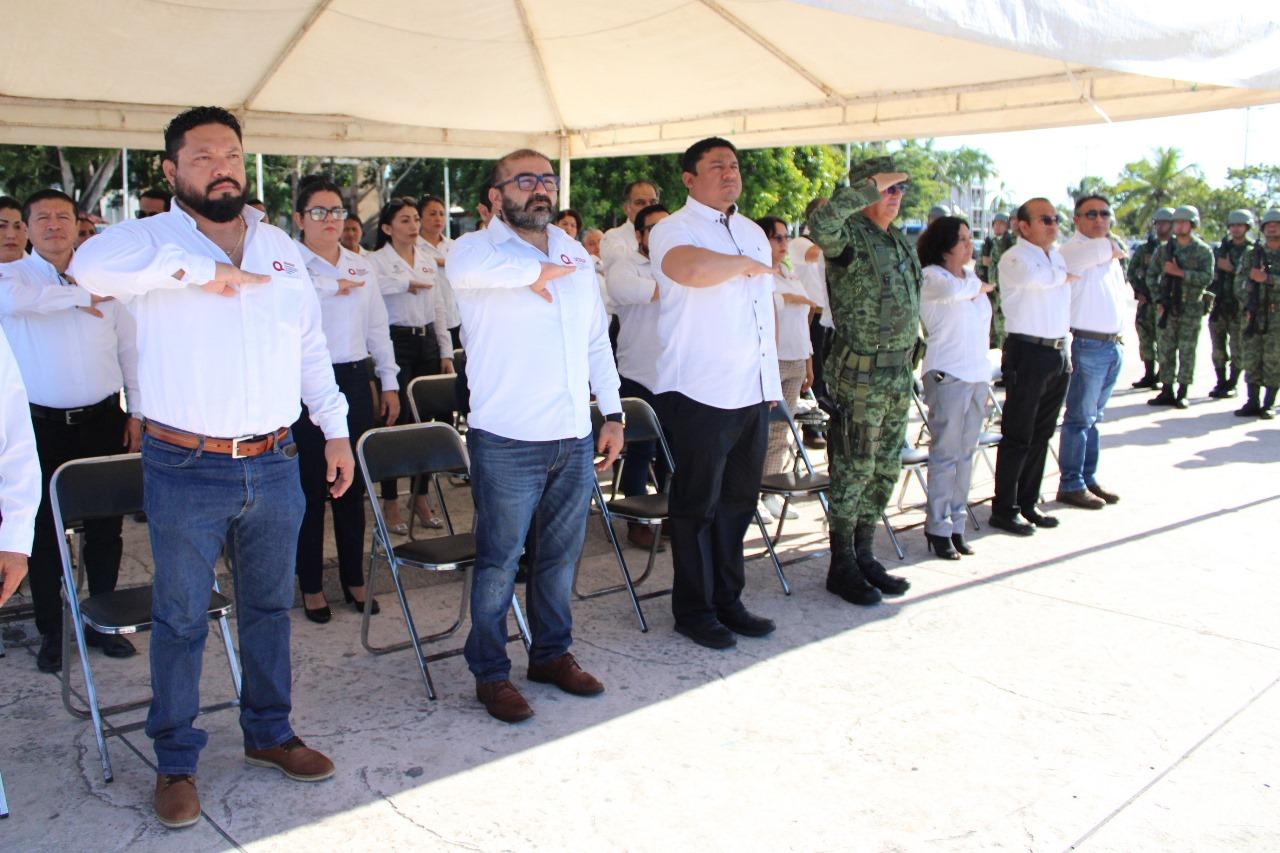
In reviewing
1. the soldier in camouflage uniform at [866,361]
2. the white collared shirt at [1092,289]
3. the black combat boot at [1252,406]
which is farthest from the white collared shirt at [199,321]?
the black combat boot at [1252,406]

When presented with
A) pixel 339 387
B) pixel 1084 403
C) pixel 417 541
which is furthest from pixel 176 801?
pixel 1084 403

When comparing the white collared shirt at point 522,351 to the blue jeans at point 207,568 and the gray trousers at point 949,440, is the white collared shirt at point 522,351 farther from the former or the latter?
the gray trousers at point 949,440

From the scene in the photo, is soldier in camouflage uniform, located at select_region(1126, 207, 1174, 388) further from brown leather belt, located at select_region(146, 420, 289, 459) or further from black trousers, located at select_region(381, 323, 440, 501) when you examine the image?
brown leather belt, located at select_region(146, 420, 289, 459)

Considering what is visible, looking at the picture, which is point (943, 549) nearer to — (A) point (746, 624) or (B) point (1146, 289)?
(A) point (746, 624)

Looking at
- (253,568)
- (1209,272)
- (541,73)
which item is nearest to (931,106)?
(541,73)

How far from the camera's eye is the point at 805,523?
6.62m

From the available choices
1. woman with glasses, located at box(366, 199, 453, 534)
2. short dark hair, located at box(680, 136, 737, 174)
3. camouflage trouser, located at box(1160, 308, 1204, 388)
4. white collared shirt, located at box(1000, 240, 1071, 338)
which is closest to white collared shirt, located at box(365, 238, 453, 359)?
woman with glasses, located at box(366, 199, 453, 534)

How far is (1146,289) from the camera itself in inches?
465

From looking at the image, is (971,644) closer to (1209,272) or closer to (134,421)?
(134,421)

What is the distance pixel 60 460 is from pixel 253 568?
5.40 feet

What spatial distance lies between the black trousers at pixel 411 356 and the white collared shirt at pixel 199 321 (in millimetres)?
3420

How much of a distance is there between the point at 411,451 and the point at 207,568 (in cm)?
149

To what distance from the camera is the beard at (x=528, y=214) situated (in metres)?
3.66

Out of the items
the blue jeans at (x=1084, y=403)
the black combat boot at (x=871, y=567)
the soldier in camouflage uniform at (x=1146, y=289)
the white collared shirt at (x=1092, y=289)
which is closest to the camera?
the black combat boot at (x=871, y=567)
